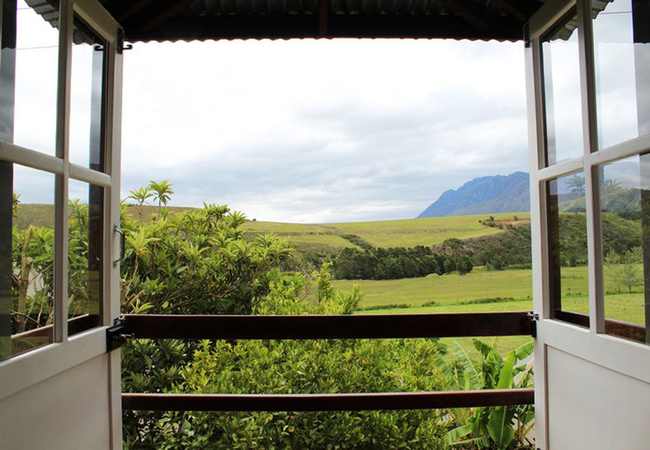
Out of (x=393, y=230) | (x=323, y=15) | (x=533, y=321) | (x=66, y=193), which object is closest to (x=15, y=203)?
(x=66, y=193)

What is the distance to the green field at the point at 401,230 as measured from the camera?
14.4ft

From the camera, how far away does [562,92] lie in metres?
1.57

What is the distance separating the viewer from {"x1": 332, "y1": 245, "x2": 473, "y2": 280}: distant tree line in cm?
436

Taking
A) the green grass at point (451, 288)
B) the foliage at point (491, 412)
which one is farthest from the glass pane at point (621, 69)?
the green grass at point (451, 288)

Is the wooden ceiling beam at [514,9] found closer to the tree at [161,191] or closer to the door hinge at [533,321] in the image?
the door hinge at [533,321]

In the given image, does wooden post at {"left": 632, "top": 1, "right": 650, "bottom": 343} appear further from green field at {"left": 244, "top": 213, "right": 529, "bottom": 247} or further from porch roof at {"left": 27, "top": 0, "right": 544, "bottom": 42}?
green field at {"left": 244, "top": 213, "right": 529, "bottom": 247}

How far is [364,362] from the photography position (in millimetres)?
2645

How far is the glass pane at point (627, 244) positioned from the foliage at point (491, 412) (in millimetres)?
1306

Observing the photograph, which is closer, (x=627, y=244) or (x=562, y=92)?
(x=627, y=244)

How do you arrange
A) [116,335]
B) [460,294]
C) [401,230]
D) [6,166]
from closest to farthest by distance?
[6,166]
[116,335]
[460,294]
[401,230]

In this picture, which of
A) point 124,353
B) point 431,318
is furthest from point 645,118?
Result: point 124,353

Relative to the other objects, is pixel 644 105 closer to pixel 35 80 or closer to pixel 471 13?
pixel 471 13

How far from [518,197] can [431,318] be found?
2.76m

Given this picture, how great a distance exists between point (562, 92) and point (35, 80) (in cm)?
185
